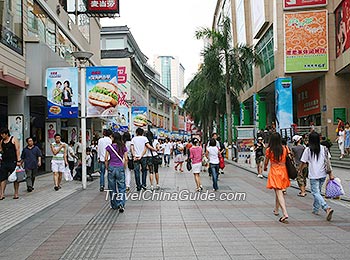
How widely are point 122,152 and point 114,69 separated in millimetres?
5535

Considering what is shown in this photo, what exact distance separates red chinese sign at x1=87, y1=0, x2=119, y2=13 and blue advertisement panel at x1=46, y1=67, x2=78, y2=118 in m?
13.5

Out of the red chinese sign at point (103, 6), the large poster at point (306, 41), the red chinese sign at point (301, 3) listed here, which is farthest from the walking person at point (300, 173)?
the red chinese sign at point (301, 3)

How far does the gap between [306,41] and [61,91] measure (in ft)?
65.3

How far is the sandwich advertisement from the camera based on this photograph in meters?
14.1

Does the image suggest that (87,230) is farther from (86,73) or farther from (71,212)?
(86,73)

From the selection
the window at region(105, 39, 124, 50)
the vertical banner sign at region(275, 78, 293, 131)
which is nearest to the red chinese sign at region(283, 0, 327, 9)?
the vertical banner sign at region(275, 78, 293, 131)

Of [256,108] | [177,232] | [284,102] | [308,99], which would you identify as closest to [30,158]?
[177,232]

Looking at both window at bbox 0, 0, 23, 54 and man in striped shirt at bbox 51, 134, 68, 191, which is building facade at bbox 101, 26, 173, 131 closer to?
window at bbox 0, 0, 23, 54

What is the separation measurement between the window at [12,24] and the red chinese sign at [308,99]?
23130 mm

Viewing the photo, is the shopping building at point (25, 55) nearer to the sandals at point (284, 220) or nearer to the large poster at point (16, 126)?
the large poster at point (16, 126)

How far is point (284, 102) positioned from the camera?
3181cm

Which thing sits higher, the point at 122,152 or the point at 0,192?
the point at 122,152

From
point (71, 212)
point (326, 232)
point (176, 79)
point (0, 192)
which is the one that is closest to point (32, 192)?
point (0, 192)

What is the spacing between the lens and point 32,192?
12.9 metres
